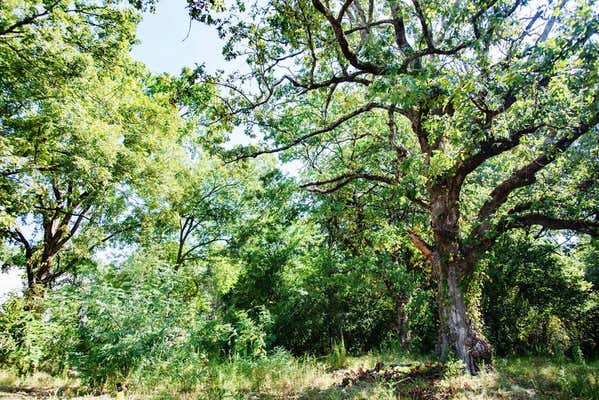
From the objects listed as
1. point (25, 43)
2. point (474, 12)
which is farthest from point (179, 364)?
point (474, 12)

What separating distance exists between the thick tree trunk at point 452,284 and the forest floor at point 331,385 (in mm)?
470

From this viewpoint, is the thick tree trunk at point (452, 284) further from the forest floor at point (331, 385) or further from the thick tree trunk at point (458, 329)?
the forest floor at point (331, 385)

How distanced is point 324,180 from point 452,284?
460cm

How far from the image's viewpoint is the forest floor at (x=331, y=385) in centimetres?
561

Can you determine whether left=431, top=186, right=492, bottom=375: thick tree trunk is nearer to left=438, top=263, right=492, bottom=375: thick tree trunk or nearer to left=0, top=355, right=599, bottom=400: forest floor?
left=438, top=263, right=492, bottom=375: thick tree trunk

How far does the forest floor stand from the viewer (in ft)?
18.4

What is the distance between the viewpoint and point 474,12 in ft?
21.1

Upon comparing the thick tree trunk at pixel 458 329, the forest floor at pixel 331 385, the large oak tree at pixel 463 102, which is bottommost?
the forest floor at pixel 331 385

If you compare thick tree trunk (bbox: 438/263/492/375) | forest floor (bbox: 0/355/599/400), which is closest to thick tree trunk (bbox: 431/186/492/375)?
thick tree trunk (bbox: 438/263/492/375)

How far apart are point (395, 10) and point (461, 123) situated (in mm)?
3118

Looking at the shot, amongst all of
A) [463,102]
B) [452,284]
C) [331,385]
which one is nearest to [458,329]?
[452,284]

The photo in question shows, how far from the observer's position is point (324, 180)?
34.2 feet

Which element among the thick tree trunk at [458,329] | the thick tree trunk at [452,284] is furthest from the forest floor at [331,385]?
the thick tree trunk at [452,284]

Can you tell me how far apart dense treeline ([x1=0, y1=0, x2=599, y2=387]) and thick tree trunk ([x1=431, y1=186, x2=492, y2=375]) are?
0.15ft
